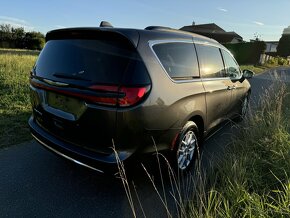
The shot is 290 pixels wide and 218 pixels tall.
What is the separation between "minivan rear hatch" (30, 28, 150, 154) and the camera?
2.38 metres

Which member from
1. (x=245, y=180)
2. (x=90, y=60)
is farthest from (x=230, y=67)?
(x=90, y=60)

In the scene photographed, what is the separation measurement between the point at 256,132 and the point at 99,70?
2853 millimetres

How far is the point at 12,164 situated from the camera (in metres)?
3.47

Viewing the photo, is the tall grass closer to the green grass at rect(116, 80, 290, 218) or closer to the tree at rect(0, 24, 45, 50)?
the green grass at rect(116, 80, 290, 218)

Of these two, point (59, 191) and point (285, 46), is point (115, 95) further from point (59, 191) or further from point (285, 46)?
point (285, 46)

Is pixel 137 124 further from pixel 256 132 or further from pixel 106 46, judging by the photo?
pixel 256 132

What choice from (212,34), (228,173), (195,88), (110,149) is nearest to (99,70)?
(110,149)

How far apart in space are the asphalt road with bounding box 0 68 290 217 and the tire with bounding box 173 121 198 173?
37 cm

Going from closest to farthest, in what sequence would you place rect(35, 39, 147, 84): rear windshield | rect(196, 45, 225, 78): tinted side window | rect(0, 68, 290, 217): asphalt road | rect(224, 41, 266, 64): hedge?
rect(35, 39, 147, 84): rear windshield < rect(0, 68, 290, 217): asphalt road < rect(196, 45, 225, 78): tinted side window < rect(224, 41, 266, 64): hedge

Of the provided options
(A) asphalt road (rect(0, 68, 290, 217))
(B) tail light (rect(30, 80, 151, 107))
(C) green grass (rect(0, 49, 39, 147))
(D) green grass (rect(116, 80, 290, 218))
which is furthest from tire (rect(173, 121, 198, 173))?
(C) green grass (rect(0, 49, 39, 147))

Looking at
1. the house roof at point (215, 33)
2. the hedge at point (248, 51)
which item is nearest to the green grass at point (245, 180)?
the hedge at point (248, 51)

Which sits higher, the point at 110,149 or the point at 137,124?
the point at 137,124

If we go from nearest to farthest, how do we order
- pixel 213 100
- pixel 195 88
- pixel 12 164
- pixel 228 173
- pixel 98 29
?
pixel 98 29, pixel 228 173, pixel 195 88, pixel 12 164, pixel 213 100

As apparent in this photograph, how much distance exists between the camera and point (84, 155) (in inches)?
102
